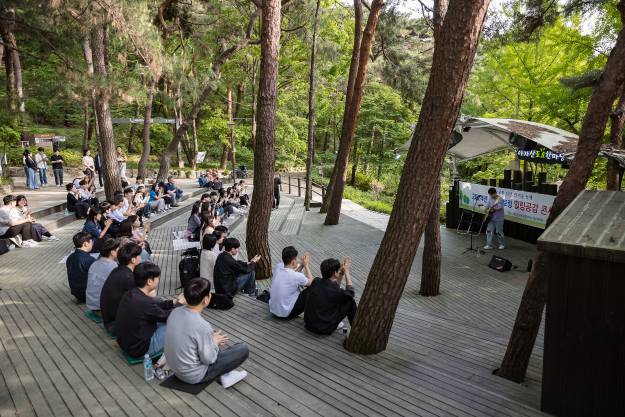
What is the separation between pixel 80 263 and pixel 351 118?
8693mm

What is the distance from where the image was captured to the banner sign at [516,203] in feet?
32.9

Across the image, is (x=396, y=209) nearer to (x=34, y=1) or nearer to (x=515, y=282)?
(x=515, y=282)

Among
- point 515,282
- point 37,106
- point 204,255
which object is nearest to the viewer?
point 204,255

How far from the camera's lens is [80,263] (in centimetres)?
536

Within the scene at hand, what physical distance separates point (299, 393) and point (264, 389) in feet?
1.03

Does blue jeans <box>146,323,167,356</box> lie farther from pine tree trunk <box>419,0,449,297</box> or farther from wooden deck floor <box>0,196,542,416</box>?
pine tree trunk <box>419,0,449,297</box>

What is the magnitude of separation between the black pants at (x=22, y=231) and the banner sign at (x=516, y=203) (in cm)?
1155

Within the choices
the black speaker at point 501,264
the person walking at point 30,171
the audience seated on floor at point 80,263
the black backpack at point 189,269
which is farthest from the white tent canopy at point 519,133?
the person walking at point 30,171

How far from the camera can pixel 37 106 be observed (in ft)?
85.3

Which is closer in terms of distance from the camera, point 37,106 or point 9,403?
point 9,403

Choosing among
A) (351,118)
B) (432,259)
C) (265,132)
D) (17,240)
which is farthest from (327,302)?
(351,118)

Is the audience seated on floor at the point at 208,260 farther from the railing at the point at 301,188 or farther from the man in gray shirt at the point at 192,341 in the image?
the railing at the point at 301,188

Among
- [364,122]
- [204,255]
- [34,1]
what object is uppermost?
[34,1]

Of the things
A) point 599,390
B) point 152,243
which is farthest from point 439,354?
point 152,243
